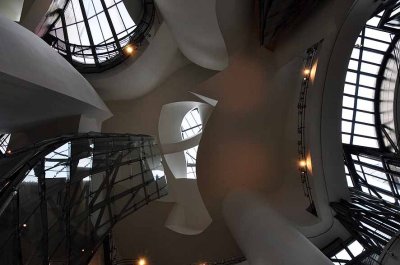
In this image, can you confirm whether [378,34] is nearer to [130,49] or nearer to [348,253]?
[348,253]

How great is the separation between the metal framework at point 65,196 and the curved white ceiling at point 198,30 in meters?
4.31

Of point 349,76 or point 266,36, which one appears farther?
point 349,76

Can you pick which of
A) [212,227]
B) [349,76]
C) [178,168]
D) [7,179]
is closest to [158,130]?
[178,168]

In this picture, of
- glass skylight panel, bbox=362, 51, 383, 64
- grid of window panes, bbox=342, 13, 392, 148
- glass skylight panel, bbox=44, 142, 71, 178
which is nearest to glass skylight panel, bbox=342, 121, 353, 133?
grid of window panes, bbox=342, 13, 392, 148

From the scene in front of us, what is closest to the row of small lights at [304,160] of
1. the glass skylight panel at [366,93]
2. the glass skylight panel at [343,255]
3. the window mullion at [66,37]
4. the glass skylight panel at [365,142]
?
the glass skylight panel at [343,255]

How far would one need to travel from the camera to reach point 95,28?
15086mm

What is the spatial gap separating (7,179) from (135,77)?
11719 mm

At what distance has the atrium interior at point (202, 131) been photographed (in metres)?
5.36

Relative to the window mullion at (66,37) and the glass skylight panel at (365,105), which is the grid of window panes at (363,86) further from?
the window mullion at (66,37)

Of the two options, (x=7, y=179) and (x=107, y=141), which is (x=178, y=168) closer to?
(x=107, y=141)

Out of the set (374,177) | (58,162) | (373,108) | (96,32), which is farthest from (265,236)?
(96,32)

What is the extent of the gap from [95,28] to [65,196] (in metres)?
12.2

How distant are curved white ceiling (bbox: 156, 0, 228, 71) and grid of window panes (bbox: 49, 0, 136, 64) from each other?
335 centimetres

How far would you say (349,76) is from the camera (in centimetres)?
1488
